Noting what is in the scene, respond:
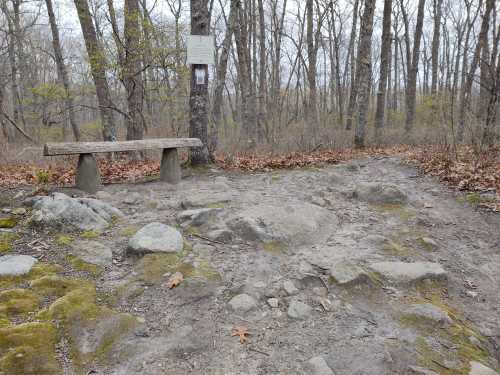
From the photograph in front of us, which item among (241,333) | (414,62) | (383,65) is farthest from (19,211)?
(414,62)

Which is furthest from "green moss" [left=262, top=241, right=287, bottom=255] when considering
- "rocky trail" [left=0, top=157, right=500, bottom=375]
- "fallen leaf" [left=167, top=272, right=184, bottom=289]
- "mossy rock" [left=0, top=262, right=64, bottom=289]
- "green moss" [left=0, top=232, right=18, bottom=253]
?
"green moss" [left=0, top=232, right=18, bottom=253]

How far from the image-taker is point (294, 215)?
164 inches

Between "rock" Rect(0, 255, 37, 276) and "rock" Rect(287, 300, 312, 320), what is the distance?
2.10 meters

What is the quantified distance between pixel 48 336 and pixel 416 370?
2.28m

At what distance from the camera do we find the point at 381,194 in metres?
5.12

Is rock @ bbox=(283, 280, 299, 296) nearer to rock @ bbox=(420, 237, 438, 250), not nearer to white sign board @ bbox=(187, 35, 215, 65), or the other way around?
rock @ bbox=(420, 237, 438, 250)

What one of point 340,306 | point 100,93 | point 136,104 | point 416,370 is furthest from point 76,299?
point 100,93

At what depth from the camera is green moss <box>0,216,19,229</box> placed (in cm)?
353

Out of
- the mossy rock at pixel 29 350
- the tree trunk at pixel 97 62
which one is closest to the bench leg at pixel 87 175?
the mossy rock at pixel 29 350

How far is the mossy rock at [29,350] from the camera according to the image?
198 cm

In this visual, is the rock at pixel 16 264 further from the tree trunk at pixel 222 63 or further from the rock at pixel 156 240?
the tree trunk at pixel 222 63

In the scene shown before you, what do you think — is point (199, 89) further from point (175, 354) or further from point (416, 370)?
point (416, 370)

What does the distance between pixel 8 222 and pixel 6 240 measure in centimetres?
42

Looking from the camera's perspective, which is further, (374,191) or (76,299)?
(374,191)
